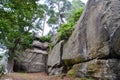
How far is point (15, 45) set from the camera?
19.0m

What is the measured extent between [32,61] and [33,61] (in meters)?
0.12

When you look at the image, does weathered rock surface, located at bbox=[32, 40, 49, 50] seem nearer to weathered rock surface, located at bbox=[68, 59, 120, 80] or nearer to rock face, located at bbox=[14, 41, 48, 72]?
rock face, located at bbox=[14, 41, 48, 72]

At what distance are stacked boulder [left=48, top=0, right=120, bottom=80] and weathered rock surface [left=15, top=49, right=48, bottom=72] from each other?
31.0 ft

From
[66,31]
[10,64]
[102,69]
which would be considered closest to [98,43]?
[102,69]

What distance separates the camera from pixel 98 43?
9141mm

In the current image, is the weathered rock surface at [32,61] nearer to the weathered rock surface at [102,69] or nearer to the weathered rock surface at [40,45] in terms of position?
the weathered rock surface at [40,45]

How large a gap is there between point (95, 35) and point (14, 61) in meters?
13.4

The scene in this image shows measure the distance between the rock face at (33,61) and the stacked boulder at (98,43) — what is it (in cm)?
944

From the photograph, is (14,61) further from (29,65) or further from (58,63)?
(58,63)

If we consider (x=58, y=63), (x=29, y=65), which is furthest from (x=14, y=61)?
(x=58, y=63)

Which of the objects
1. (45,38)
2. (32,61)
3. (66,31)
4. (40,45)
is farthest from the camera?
(45,38)

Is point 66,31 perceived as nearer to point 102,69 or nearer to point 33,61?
point 102,69

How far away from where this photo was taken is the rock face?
2059cm

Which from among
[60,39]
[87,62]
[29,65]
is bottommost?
[29,65]
